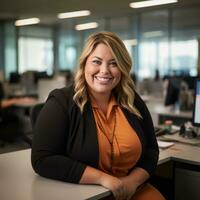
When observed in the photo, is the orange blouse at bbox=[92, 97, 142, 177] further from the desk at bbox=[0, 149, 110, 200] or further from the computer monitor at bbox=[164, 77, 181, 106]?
the computer monitor at bbox=[164, 77, 181, 106]

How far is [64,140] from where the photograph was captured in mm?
1630

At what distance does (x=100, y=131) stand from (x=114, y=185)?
0.92ft

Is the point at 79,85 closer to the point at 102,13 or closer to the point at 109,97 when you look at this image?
the point at 109,97

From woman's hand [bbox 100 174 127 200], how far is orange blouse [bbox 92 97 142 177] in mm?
100

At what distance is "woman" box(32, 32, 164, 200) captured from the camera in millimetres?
1573

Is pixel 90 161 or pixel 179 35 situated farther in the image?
pixel 179 35

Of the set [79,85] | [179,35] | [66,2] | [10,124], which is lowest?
[10,124]

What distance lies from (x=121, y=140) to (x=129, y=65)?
40 cm

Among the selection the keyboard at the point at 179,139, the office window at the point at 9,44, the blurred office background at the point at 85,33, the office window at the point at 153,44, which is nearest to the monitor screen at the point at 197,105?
the keyboard at the point at 179,139

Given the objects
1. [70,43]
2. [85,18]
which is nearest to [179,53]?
[85,18]

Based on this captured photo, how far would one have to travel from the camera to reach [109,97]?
1876mm

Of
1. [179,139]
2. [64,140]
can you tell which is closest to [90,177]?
[64,140]

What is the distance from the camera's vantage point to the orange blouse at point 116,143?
1652 millimetres

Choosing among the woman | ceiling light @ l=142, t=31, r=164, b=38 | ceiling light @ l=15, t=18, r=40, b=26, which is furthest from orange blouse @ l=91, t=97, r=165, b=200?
ceiling light @ l=15, t=18, r=40, b=26
